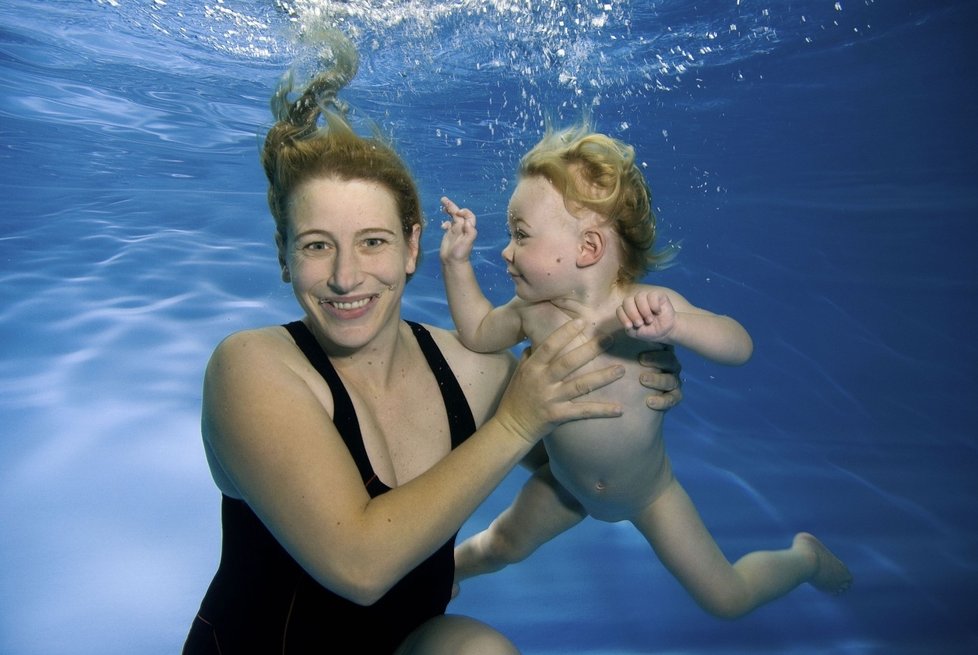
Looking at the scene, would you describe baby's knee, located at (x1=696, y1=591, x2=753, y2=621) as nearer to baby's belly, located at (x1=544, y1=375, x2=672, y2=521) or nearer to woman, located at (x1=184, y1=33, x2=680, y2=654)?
baby's belly, located at (x1=544, y1=375, x2=672, y2=521)

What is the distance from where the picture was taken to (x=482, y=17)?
10.1 meters

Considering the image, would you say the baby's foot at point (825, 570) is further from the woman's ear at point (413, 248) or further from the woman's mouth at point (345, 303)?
the woman's mouth at point (345, 303)

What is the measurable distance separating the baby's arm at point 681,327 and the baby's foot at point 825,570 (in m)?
2.18

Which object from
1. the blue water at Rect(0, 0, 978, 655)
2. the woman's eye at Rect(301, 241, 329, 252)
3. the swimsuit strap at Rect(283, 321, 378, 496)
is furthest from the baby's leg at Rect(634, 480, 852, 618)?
the woman's eye at Rect(301, 241, 329, 252)

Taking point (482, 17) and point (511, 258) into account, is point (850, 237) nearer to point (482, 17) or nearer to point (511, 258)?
point (482, 17)

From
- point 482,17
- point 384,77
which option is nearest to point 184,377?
point 482,17

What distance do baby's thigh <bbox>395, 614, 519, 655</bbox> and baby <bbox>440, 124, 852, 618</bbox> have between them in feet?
3.08

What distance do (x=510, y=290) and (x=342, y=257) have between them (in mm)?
8928

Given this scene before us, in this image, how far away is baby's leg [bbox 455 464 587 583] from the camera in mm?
3377

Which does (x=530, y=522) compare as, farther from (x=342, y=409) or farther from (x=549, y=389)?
(x=342, y=409)

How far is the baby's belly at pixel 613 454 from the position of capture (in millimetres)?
2885

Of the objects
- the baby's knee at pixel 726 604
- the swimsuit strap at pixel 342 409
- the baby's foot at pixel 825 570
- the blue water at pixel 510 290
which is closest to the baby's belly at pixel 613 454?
the baby's knee at pixel 726 604

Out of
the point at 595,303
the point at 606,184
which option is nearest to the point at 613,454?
the point at 595,303

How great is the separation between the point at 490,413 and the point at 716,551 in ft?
5.23
